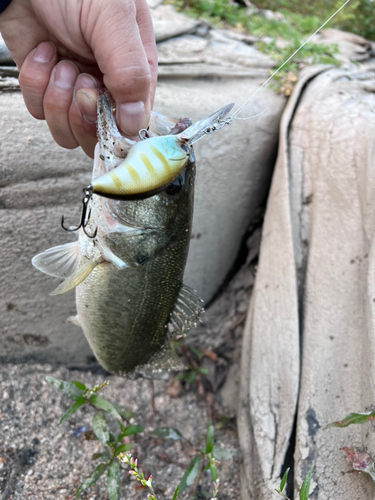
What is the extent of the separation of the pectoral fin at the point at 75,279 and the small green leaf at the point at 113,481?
0.92 meters

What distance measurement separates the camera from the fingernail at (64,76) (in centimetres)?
154

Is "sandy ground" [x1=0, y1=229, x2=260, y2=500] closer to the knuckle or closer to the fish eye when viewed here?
the fish eye

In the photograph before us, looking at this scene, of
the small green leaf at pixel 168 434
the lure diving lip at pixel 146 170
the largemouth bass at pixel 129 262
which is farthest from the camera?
the small green leaf at pixel 168 434

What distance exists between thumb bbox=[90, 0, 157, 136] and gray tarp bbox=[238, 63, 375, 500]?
1.26 metres

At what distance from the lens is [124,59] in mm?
1303

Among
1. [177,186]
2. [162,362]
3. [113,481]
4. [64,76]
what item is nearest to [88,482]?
[113,481]

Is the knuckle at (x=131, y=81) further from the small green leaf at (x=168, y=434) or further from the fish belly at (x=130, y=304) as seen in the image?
the small green leaf at (x=168, y=434)

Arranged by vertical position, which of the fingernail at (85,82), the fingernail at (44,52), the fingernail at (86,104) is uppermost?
the fingernail at (44,52)

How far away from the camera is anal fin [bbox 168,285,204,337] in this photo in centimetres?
181

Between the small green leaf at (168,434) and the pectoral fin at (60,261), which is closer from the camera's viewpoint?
the pectoral fin at (60,261)

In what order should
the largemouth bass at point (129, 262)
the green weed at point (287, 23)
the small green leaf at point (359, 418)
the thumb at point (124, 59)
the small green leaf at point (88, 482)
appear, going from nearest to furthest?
the thumb at point (124, 59) → the largemouth bass at point (129, 262) → the small green leaf at point (359, 418) → the small green leaf at point (88, 482) → the green weed at point (287, 23)

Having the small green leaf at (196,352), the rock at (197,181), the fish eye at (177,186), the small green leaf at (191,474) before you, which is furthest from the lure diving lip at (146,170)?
the small green leaf at (196,352)

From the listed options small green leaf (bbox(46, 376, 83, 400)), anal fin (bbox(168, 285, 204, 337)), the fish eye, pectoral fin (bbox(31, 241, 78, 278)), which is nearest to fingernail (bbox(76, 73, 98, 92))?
the fish eye

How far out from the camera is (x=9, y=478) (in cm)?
188
